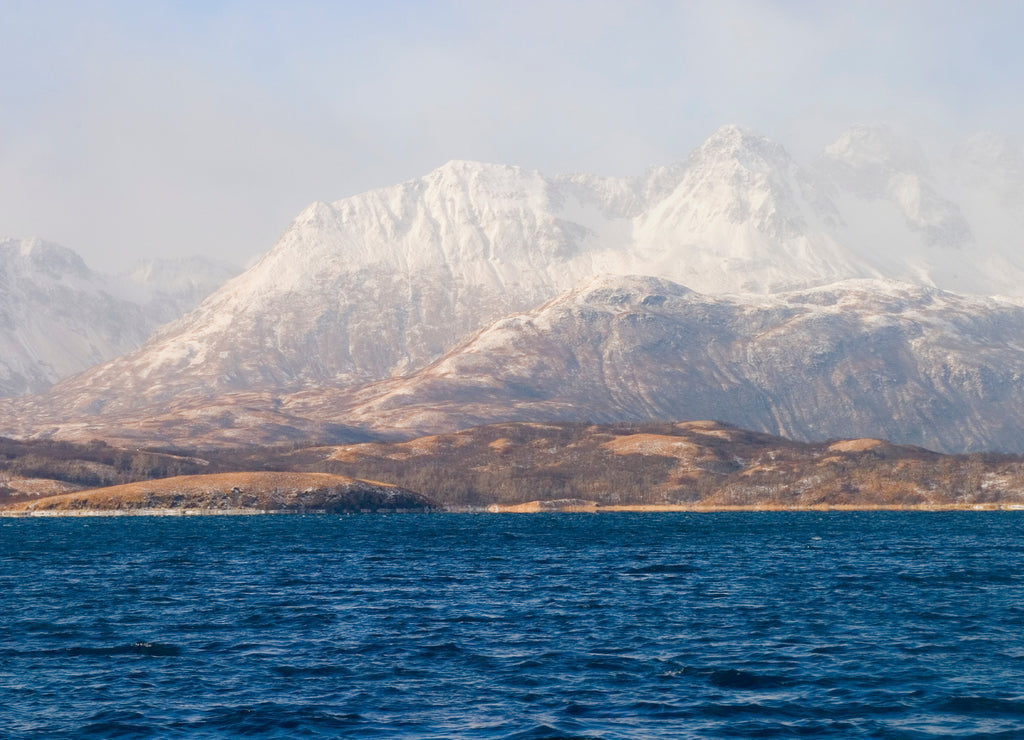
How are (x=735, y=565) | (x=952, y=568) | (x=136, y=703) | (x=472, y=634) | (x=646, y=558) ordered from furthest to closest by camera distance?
1. (x=646, y=558)
2. (x=735, y=565)
3. (x=952, y=568)
4. (x=472, y=634)
5. (x=136, y=703)

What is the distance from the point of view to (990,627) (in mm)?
87875

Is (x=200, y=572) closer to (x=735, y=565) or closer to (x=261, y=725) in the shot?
(x=735, y=565)

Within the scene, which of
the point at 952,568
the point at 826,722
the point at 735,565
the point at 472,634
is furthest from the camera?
the point at 735,565

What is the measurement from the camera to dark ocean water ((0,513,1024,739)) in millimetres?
59438

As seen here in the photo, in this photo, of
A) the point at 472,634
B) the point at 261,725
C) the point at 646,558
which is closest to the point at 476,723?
the point at 261,725

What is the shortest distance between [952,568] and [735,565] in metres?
23.4

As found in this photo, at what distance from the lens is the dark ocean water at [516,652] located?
59438 millimetres

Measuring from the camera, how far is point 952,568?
137625mm

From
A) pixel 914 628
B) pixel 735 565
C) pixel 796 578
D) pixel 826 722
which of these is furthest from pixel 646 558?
pixel 826 722

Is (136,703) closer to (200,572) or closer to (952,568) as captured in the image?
(200,572)

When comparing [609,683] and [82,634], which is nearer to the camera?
[609,683]

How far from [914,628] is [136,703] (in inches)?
2029

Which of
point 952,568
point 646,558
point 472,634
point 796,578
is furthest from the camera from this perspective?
point 646,558

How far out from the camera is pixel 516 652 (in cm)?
7856
